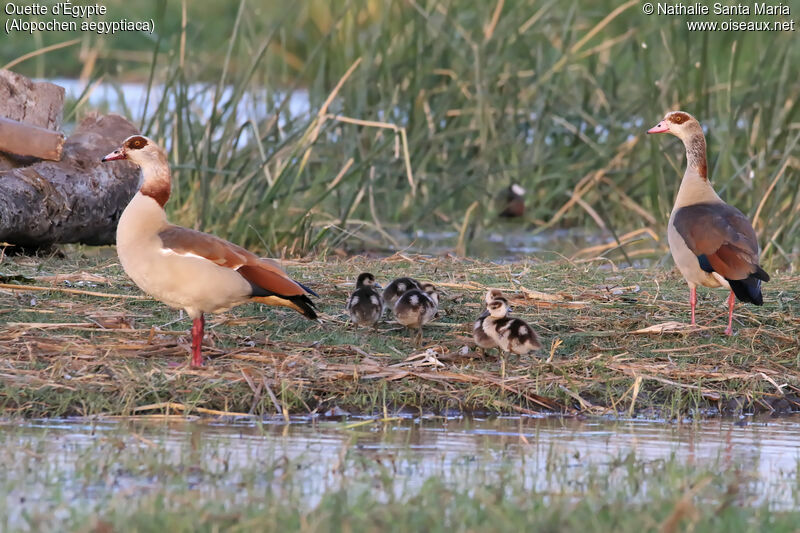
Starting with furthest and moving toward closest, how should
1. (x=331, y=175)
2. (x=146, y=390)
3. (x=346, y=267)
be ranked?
(x=331, y=175), (x=346, y=267), (x=146, y=390)

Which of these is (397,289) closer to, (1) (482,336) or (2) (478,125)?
(1) (482,336)

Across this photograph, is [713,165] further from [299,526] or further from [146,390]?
[299,526]

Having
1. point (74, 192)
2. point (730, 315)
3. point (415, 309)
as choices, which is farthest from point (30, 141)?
point (730, 315)

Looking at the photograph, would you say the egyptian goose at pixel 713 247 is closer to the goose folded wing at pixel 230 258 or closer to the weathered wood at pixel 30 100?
the goose folded wing at pixel 230 258

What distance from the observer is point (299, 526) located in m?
3.69

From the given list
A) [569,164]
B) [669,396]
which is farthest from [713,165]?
[669,396]

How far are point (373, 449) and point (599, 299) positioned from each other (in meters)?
3.08

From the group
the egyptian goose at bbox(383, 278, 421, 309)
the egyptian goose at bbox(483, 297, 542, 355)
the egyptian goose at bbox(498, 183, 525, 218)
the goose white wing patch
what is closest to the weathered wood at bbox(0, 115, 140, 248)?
the egyptian goose at bbox(383, 278, 421, 309)

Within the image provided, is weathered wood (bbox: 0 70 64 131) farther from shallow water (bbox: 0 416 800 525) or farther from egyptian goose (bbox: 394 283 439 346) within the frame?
shallow water (bbox: 0 416 800 525)

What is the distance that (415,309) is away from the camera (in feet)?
22.1

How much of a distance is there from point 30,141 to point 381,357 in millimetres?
2736

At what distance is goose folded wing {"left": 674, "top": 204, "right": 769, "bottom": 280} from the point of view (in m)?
7.06

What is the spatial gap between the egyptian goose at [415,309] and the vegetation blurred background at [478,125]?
3115 mm

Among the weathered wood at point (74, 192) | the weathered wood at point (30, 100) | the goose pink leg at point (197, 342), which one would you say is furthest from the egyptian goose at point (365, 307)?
the weathered wood at point (30, 100)
